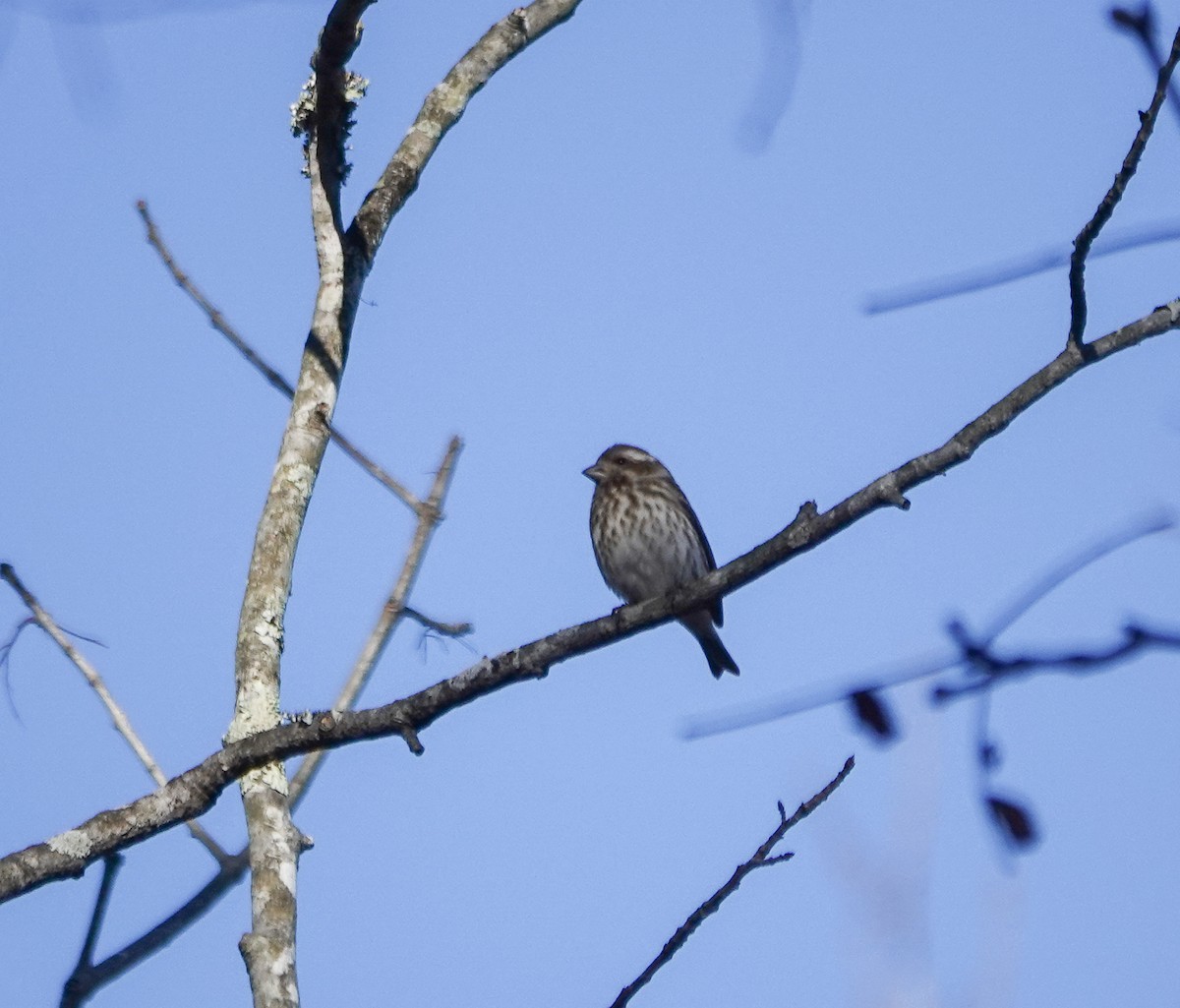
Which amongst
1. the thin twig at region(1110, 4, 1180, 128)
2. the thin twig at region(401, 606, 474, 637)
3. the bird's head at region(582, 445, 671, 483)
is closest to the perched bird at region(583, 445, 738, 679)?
the bird's head at region(582, 445, 671, 483)

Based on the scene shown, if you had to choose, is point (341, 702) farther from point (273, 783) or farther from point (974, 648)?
point (974, 648)

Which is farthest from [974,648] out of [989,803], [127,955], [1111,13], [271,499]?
[271,499]

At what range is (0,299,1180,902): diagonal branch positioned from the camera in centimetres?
386

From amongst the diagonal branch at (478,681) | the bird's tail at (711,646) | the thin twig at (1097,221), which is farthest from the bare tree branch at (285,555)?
the bird's tail at (711,646)

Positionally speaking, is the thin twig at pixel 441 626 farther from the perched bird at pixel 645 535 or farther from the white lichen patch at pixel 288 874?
the perched bird at pixel 645 535

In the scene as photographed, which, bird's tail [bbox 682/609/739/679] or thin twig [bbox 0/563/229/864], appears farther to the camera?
bird's tail [bbox 682/609/739/679]

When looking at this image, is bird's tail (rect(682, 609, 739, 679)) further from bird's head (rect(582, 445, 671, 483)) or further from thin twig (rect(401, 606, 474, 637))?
thin twig (rect(401, 606, 474, 637))

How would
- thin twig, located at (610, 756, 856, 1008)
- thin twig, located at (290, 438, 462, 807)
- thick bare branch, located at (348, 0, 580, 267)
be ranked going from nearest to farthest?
thin twig, located at (610, 756, 856, 1008)
thin twig, located at (290, 438, 462, 807)
thick bare branch, located at (348, 0, 580, 267)

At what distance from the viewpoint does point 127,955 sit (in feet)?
13.4

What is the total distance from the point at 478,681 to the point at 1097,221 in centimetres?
199

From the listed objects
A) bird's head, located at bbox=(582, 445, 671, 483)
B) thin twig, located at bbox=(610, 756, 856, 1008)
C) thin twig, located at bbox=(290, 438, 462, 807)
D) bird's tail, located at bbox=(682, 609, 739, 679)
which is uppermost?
bird's head, located at bbox=(582, 445, 671, 483)

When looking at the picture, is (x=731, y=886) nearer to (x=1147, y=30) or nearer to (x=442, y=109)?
(x=1147, y=30)

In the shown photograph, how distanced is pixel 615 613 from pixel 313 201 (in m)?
2.48

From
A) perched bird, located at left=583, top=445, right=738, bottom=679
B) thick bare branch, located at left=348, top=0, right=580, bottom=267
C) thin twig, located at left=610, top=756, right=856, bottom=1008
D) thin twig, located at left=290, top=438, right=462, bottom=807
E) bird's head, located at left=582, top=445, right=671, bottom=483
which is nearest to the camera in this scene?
thin twig, located at left=610, top=756, right=856, bottom=1008
